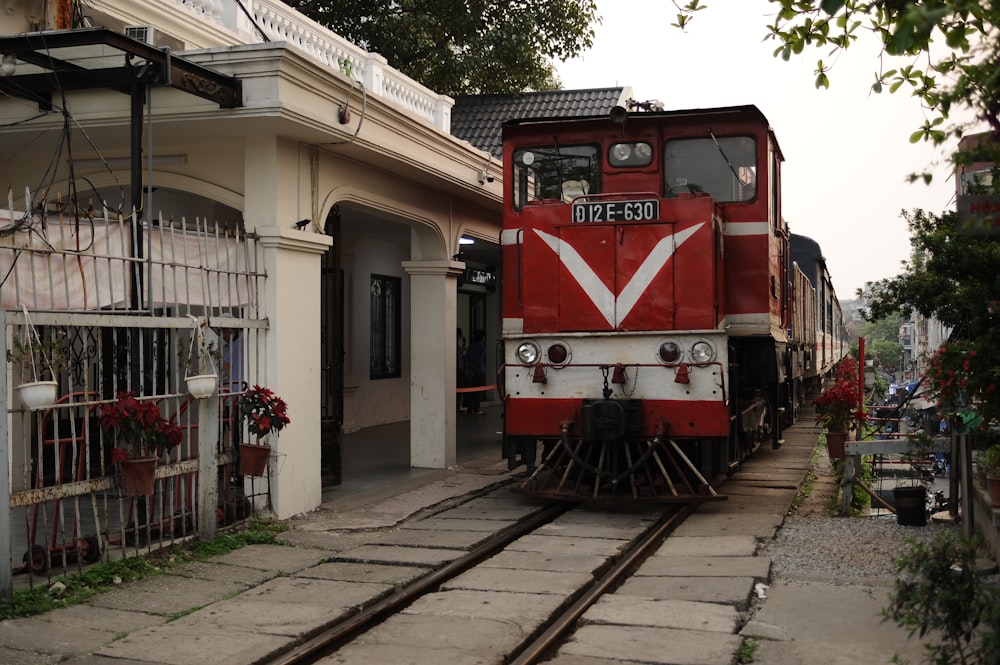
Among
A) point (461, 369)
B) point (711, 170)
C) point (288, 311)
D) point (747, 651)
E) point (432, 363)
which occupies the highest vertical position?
point (711, 170)

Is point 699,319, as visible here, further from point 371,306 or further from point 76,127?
point 371,306

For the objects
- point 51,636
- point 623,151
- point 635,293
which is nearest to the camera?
point 51,636

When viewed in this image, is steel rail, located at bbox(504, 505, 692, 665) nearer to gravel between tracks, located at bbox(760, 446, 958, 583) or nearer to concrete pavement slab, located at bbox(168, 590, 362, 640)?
Result: gravel between tracks, located at bbox(760, 446, 958, 583)

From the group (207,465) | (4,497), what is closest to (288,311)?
(207,465)

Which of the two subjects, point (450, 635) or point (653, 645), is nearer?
point (653, 645)

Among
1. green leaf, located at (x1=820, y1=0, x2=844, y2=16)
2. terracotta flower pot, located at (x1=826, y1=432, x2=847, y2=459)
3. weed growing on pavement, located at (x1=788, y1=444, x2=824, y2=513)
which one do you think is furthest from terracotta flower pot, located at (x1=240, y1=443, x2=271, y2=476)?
terracotta flower pot, located at (x1=826, y1=432, x2=847, y2=459)

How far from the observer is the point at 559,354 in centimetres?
904

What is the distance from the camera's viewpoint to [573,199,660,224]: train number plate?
8961mm

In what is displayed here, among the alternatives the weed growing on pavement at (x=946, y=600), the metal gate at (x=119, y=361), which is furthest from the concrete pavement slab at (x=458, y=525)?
the weed growing on pavement at (x=946, y=600)

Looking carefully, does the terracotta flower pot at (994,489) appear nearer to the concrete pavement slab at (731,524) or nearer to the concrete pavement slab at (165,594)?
the concrete pavement slab at (731,524)

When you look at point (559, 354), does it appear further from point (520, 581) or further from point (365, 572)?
point (365, 572)

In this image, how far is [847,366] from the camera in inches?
579

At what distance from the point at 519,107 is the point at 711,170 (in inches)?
481

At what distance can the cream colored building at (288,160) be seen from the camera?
8430mm
